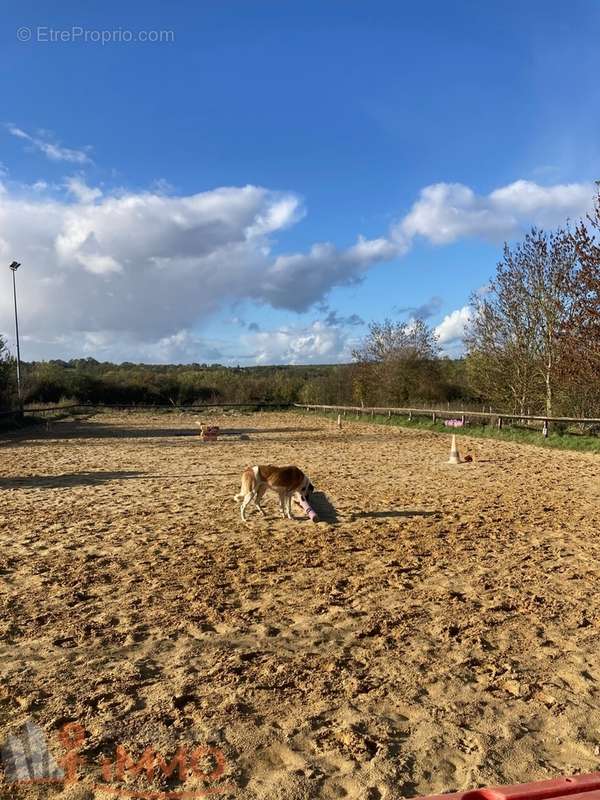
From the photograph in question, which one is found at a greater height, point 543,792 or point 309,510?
point 543,792

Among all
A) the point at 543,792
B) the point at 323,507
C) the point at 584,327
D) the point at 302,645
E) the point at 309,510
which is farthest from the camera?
the point at 584,327

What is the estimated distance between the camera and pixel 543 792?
6.41 ft

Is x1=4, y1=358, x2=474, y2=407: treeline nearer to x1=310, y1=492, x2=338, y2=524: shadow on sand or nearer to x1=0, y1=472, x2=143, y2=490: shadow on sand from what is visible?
x1=0, y1=472, x2=143, y2=490: shadow on sand

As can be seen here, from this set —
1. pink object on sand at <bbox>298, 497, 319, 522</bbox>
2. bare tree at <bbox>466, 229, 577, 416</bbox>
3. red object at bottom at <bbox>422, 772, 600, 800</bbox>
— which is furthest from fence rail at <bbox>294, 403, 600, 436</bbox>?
red object at bottom at <bbox>422, 772, 600, 800</bbox>

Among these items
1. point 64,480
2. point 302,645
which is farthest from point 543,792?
point 64,480

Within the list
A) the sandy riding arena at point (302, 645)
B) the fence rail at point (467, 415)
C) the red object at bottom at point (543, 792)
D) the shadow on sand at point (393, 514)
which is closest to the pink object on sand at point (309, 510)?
the sandy riding arena at point (302, 645)

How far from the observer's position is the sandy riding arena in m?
3.19

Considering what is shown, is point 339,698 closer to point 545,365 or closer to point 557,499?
point 557,499

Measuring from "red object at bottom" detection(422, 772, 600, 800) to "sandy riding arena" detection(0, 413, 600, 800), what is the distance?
1163mm

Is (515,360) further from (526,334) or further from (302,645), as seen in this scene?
(302,645)

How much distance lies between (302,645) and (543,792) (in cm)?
291

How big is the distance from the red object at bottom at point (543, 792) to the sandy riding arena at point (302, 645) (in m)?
1.16

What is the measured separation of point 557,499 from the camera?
10984 millimetres

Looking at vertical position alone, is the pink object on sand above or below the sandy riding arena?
above
